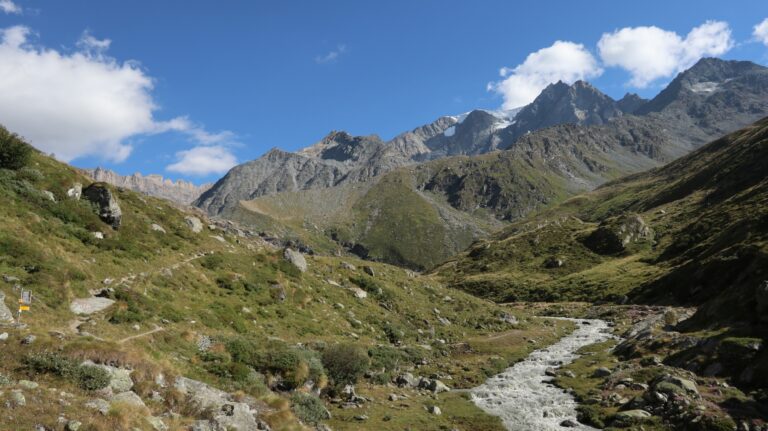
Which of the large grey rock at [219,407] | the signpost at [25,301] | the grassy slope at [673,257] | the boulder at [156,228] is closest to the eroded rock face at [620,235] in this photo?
the grassy slope at [673,257]

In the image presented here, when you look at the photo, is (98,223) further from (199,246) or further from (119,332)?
(119,332)

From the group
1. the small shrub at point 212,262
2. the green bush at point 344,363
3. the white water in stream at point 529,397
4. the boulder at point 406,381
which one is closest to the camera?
the white water in stream at point 529,397

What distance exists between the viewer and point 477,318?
208 feet

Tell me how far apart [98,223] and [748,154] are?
780 ft

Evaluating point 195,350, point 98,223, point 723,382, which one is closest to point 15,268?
point 195,350

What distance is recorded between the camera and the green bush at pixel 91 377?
15.2 m

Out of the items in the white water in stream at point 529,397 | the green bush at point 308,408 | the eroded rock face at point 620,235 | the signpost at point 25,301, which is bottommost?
the white water in stream at point 529,397

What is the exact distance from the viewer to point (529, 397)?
34.6m

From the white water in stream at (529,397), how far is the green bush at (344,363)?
9541 mm

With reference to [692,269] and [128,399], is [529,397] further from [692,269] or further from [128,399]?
[692,269]

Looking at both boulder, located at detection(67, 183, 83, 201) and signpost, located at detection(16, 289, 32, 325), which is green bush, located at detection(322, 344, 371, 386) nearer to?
signpost, located at detection(16, 289, 32, 325)

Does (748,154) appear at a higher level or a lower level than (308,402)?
higher

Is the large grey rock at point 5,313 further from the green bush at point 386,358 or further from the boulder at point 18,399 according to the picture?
the green bush at point 386,358

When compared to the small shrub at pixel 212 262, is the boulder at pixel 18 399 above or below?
below
